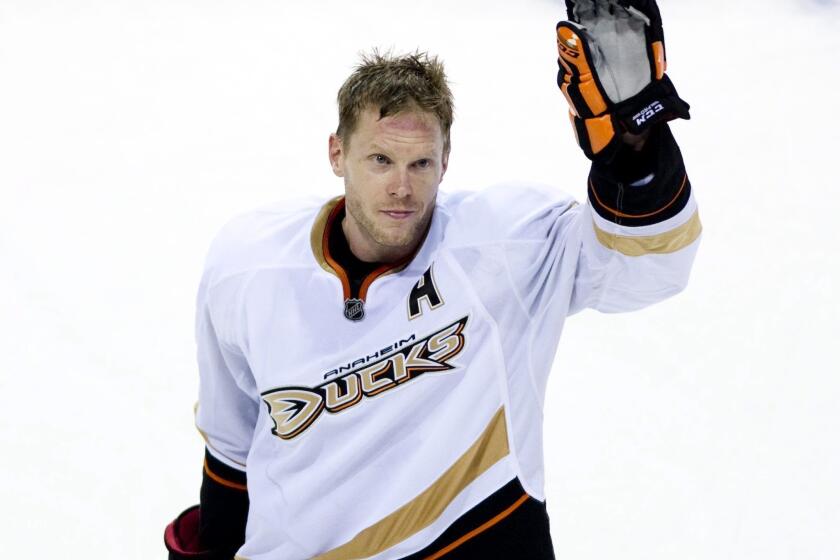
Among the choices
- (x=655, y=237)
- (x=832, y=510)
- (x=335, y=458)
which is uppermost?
(x=655, y=237)

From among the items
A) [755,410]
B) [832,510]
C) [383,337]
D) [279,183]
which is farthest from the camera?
[279,183]

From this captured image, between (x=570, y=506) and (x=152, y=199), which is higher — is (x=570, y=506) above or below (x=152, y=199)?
below

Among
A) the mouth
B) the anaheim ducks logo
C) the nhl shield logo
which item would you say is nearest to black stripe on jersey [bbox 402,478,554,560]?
the anaheim ducks logo

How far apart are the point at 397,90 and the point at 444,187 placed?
223cm

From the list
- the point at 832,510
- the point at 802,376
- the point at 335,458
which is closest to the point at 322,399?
the point at 335,458

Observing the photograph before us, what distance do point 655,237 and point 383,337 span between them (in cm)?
49

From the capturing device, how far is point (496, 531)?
1.80 meters

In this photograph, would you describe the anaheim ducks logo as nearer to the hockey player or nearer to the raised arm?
the hockey player

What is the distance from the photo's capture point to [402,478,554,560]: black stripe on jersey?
5.88 ft

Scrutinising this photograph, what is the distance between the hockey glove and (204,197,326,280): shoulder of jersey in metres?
0.61

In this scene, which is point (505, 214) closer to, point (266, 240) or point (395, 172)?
point (395, 172)

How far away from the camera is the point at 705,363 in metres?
3.09

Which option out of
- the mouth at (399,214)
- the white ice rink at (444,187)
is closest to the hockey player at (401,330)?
the mouth at (399,214)

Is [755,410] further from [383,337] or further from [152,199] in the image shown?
[152,199]
